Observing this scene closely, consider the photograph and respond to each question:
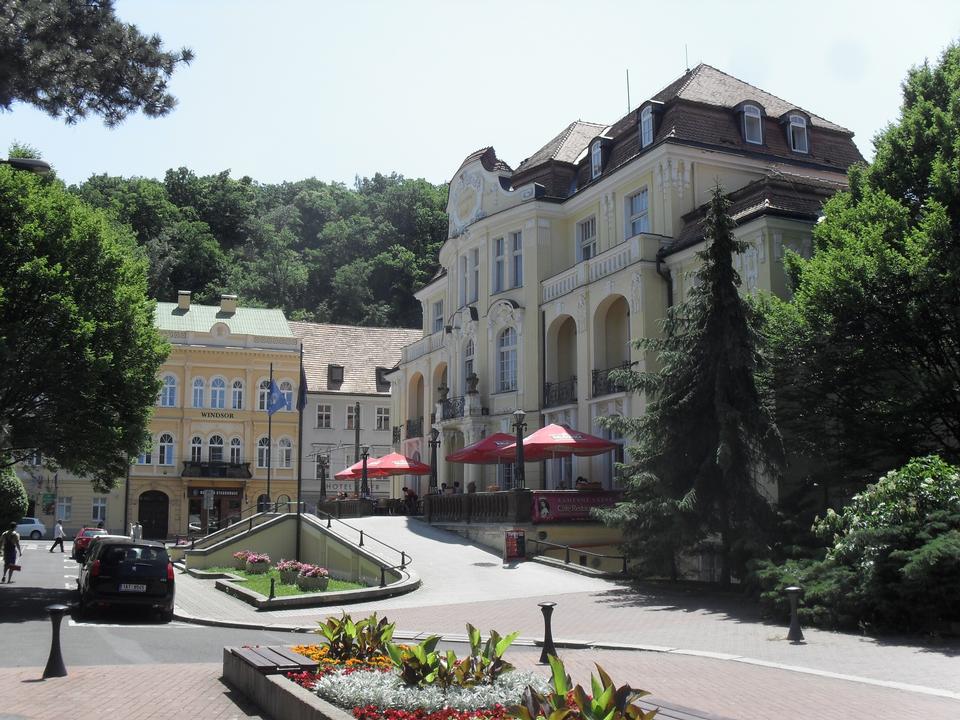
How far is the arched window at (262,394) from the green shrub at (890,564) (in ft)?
151

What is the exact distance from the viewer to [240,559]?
30.8m

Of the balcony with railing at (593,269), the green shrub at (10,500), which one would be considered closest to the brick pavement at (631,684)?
the balcony with railing at (593,269)

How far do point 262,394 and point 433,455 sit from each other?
23210 millimetres

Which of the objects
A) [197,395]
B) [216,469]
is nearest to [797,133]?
[216,469]

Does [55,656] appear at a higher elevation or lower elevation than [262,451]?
lower

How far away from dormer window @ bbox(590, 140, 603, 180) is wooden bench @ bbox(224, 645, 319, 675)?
28.0 meters

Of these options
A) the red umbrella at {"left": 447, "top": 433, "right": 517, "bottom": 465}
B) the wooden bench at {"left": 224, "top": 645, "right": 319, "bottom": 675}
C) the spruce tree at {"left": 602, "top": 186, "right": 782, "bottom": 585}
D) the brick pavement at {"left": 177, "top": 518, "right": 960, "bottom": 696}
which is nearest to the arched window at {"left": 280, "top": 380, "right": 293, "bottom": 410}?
the red umbrella at {"left": 447, "top": 433, "right": 517, "bottom": 465}

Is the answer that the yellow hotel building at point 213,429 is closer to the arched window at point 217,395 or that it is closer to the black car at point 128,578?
the arched window at point 217,395

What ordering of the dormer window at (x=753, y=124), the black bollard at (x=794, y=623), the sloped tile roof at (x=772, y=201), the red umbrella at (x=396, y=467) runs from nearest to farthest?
the black bollard at (x=794, y=623) < the sloped tile roof at (x=772, y=201) < the dormer window at (x=753, y=124) < the red umbrella at (x=396, y=467)

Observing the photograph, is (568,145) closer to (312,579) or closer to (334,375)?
(312,579)

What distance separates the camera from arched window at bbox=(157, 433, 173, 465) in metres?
57.1

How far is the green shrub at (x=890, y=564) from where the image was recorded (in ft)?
44.2

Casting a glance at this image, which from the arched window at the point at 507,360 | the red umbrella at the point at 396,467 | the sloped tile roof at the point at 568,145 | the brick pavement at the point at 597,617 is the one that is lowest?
the brick pavement at the point at 597,617

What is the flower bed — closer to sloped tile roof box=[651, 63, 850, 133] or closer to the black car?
the black car
